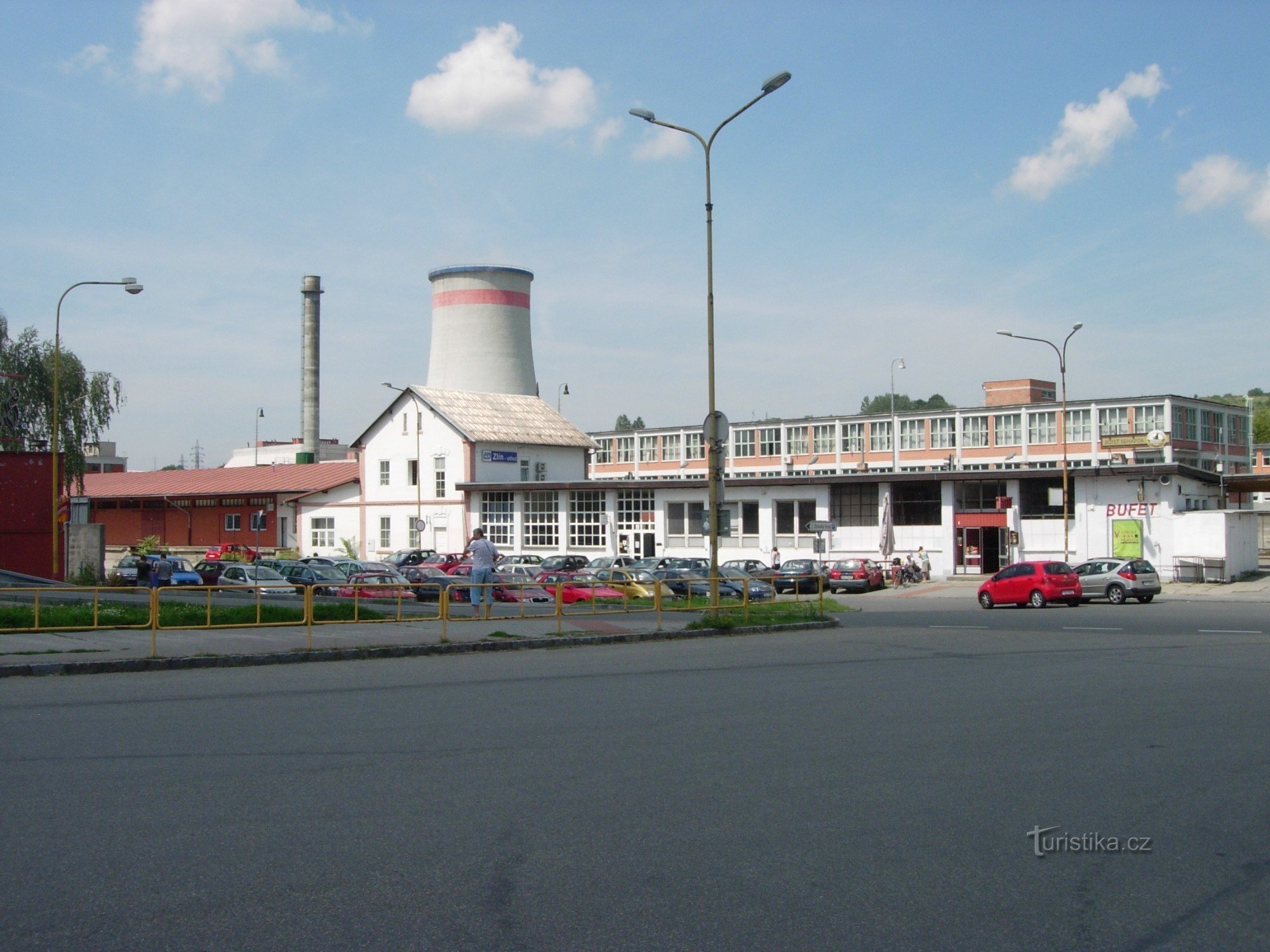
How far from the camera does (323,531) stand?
2694 inches

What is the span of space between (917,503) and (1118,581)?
1534 centimetres

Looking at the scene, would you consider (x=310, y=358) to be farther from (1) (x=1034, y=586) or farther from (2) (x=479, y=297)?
(1) (x=1034, y=586)

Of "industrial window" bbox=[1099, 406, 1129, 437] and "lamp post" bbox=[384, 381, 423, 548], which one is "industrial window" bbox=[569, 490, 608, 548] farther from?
"industrial window" bbox=[1099, 406, 1129, 437]

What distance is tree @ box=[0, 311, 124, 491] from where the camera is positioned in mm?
47875

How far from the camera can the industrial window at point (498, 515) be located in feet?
199

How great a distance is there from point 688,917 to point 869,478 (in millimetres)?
45636

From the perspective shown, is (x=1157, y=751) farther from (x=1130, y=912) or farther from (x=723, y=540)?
(x=723, y=540)

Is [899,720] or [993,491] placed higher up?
[993,491]

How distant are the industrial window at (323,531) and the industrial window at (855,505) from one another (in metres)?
32.0

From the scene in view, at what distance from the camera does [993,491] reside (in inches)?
1871

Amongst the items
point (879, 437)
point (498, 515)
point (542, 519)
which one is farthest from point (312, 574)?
point (879, 437)

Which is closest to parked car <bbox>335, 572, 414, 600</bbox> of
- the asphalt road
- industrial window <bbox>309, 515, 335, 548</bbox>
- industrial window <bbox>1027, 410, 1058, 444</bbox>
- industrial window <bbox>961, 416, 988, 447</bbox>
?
the asphalt road

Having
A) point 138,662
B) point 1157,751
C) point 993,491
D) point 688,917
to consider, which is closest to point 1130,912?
point 688,917

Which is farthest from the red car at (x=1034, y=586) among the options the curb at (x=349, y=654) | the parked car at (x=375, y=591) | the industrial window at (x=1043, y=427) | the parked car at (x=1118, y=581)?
the industrial window at (x=1043, y=427)
